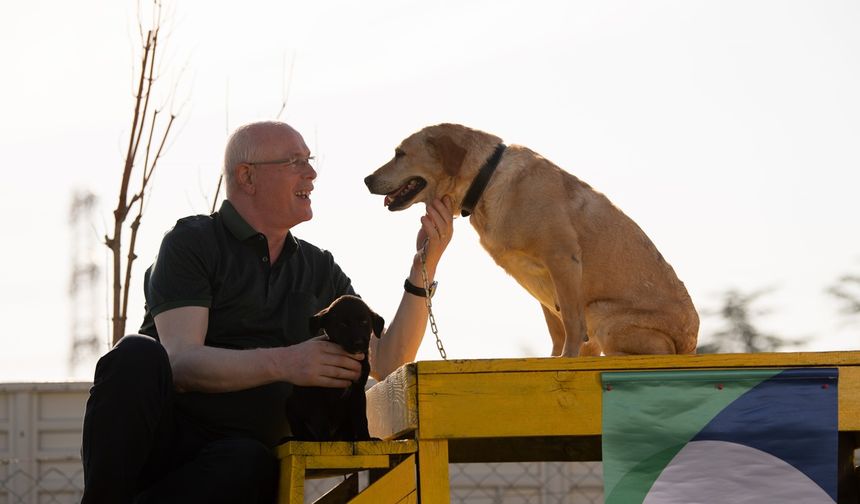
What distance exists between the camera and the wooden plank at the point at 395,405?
243 cm

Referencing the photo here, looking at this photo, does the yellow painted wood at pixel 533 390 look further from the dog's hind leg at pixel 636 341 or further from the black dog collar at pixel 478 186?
the black dog collar at pixel 478 186

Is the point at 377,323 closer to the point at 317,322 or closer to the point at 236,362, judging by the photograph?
the point at 317,322

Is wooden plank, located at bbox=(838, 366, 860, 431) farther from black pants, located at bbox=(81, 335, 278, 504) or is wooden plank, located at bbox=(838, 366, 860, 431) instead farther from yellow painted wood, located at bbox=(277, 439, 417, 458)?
black pants, located at bbox=(81, 335, 278, 504)

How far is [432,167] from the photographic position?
4.01 meters

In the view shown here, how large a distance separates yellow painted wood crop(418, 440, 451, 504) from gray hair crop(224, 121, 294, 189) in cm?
136

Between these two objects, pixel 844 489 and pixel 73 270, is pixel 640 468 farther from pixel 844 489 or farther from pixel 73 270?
pixel 73 270

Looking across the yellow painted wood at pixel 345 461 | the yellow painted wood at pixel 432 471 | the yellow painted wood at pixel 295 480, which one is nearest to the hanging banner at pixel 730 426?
the yellow painted wood at pixel 432 471


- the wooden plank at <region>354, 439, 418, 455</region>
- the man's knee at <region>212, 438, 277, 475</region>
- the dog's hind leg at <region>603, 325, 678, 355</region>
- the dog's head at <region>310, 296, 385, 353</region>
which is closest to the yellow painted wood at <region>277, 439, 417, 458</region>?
the wooden plank at <region>354, 439, 418, 455</region>

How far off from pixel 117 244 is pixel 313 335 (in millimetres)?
2560

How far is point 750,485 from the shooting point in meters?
2.46

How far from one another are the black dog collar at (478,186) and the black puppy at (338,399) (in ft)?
3.43

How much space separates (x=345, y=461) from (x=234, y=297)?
907mm

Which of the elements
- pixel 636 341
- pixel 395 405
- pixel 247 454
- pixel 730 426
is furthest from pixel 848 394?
pixel 247 454

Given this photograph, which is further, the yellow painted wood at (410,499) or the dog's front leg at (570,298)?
the dog's front leg at (570,298)
